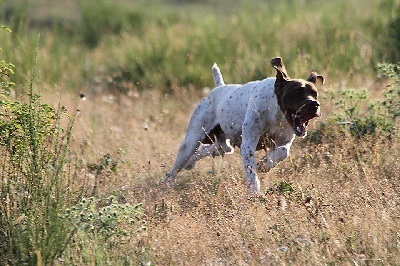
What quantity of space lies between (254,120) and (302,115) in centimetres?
65

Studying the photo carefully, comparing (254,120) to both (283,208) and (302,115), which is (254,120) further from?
(283,208)

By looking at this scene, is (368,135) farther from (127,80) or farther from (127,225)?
(127,80)

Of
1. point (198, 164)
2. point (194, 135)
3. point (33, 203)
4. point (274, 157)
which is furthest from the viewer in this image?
point (198, 164)

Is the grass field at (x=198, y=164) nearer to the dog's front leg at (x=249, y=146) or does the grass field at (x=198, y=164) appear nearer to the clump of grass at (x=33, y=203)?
the clump of grass at (x=33, y=203)

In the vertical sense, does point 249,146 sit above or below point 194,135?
below

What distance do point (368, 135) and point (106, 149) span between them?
125 inches

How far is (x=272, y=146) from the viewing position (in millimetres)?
7680

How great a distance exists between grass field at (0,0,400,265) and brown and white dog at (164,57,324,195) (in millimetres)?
223

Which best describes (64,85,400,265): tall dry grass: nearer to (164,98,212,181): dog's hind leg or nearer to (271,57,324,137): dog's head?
(164,98,212,181): dog's hind leg

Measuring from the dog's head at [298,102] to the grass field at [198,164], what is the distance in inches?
19.5

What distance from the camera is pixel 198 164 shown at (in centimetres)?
910

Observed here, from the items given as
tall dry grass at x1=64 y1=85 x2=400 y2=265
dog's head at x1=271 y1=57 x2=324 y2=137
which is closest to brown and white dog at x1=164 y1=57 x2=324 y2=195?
dog's head at x1=271 y1=57 x2=324 y2=137

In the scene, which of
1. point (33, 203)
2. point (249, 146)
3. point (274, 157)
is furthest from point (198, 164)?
point (33, 203)

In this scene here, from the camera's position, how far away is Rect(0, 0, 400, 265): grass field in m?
5.58
